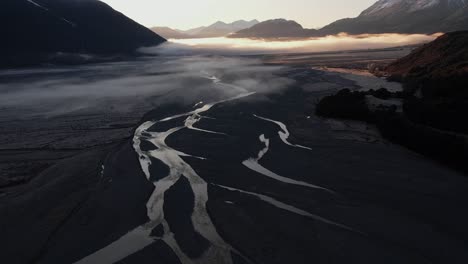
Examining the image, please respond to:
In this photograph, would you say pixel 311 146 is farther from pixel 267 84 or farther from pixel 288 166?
pixel 267 84

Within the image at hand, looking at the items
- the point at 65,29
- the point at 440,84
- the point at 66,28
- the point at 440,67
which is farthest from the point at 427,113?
the point at 66,28

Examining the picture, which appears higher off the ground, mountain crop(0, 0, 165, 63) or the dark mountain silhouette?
the dark mountain silhouette

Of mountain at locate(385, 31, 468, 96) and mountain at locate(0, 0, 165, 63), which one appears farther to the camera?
mountain at locate(0, 0, 165, 63)

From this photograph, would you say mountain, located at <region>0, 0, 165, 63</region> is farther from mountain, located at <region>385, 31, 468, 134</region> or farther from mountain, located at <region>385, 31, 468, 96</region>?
mountain, located at <region>385, 31, 468, 134</region>

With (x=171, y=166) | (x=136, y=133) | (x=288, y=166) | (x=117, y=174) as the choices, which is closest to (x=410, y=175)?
(x=288, y=166)

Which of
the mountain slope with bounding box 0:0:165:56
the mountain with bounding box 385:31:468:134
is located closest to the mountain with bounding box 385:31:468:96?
the mountain with bounding box 385:31:468:134

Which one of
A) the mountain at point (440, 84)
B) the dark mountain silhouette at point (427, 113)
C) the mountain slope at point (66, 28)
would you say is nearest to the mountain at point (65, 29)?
the mountain slope at point (66, 28)

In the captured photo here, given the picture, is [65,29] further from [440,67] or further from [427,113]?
[427,113]

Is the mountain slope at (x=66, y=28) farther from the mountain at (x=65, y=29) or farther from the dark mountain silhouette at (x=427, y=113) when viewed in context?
the dark mountain silhouette at (x=427, y=113)
